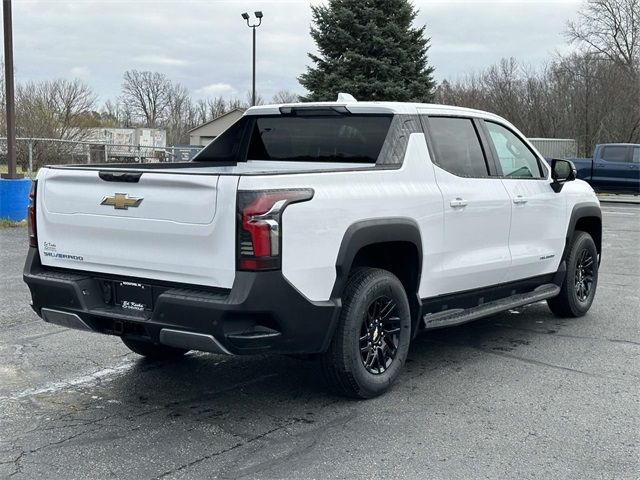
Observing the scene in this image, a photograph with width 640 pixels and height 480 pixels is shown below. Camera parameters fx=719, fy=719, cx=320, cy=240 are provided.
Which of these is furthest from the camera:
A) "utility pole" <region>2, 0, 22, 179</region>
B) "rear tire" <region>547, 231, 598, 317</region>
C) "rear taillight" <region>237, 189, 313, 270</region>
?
"utility pole" <region>2, 0, 22, 179</region>

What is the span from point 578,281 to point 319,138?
3229 millimetres

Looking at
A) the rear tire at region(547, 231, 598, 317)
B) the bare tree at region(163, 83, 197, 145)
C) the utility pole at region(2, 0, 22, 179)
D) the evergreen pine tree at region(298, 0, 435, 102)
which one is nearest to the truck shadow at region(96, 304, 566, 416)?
the rear tire at region(547, 231, 598, 317)

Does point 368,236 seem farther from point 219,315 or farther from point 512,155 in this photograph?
point 512,155

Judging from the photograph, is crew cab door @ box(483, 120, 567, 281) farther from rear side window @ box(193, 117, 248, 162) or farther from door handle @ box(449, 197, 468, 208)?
rear side window @ box(193, 117, 248, 162)

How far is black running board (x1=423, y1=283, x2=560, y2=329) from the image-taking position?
201 inches

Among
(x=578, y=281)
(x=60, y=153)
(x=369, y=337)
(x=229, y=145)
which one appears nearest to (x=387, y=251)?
(x=369, y=337)

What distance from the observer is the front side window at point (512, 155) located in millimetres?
5958

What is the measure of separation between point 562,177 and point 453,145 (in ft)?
5.01

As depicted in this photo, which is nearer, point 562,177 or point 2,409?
point 2,409

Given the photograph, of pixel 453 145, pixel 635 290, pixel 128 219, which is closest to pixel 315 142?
pixel 453 145

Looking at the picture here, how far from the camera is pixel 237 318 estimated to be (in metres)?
3.85

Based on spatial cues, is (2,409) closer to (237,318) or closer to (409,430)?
(237,318)

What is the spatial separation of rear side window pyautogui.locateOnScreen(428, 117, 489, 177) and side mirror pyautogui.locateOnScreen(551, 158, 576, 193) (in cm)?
104

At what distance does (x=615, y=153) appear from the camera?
24250mm
